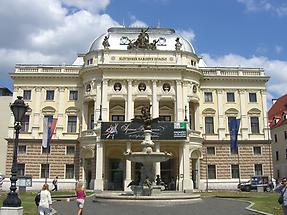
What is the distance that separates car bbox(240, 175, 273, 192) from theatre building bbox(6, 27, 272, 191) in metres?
3.03

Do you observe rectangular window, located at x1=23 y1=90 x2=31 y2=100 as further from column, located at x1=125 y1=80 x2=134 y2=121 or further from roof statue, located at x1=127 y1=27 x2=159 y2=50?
roof statue, located at x1=127 y1=27 x2=159 y2=50

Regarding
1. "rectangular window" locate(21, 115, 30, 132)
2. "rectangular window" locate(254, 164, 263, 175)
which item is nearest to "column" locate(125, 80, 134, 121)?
"rectangular window" locate(21, 115, 30, 132)

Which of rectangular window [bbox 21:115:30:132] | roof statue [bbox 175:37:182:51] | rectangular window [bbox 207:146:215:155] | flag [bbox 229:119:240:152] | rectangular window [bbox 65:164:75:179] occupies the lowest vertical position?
rectangular window [bbox 65:164:75:179]

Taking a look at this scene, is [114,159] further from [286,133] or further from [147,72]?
[286,133]

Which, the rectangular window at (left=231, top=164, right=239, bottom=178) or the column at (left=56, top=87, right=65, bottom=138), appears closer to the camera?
the rectangular window at (left=231, top=164, right=239, bottom=178)

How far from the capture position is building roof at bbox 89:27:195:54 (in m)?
58.6

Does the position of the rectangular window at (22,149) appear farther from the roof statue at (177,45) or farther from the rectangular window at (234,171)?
the rectangular window at (234,171)

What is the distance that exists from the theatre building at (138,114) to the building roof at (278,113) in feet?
57.0

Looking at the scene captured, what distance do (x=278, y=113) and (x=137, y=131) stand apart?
4057cm

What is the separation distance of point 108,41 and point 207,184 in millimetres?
25974

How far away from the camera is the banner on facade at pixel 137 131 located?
165 ft

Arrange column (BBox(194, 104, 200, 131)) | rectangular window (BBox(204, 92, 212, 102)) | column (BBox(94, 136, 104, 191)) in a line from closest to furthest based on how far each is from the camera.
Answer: column (BBox(94, 136, 104, 191)), column (BBox(194, 104, 200, 131)), rectangular window (BBox(204, 92, 212, 102))

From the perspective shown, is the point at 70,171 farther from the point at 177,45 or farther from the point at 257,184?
the point at 257,184

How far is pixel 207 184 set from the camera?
54375mm
